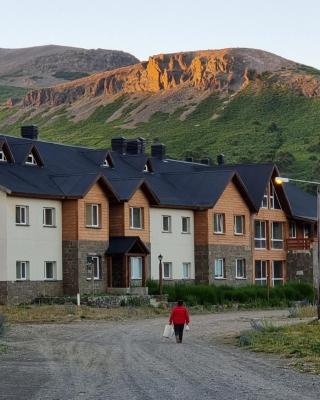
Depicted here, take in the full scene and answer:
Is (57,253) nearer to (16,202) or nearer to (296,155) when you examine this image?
(16,202)

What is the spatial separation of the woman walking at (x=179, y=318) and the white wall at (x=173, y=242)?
2714 centimetres

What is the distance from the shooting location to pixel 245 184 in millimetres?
67000

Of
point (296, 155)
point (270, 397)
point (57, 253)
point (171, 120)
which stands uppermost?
point (171, 120)

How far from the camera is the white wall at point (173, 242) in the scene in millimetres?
60125

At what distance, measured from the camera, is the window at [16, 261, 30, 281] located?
2035 inches

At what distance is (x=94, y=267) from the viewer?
5544 centimetres

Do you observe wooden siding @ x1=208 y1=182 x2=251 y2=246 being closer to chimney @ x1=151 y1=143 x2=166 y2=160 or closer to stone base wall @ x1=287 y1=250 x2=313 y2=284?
stone base wall @ x1=287 y1=250 x2=313 y2=284

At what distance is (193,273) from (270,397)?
145 feet

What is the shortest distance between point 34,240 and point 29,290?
255 centimetres

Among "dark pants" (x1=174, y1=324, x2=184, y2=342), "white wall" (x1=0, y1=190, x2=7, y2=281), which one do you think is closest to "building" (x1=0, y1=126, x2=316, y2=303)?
"white wall" (x1=0, y1=190, x2=7, y2=281)

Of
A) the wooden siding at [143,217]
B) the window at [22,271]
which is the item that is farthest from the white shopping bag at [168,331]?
the wooden siding at [143,217]

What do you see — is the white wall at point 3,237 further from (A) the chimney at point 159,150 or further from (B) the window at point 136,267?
(A) the chimney at point 159,150

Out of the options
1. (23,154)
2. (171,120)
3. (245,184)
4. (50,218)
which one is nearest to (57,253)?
(50,218)

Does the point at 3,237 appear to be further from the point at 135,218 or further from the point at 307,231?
the point at 307,231
